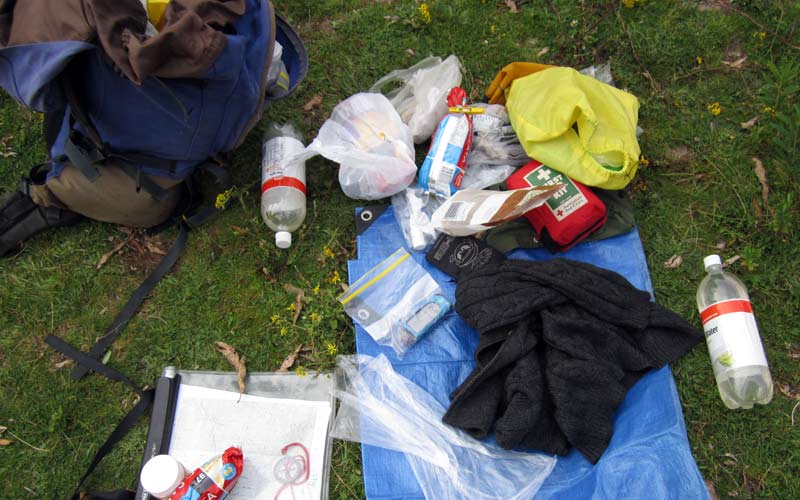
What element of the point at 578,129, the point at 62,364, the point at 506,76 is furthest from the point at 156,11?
the point at 578,129

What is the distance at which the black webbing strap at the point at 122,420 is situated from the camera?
211 centimetres

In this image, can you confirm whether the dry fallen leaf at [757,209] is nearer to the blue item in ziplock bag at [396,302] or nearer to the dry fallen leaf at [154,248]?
the blue item in ziplock bag at [396,302]

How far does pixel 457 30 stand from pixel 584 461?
2.32 meters

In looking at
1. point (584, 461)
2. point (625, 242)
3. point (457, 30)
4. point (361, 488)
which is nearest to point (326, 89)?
point (457, 30)

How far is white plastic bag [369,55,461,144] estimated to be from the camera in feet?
8.95

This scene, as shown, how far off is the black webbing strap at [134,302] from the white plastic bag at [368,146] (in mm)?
744

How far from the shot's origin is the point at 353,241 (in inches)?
105

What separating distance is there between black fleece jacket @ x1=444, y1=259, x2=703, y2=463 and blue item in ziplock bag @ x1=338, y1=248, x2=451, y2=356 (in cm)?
16

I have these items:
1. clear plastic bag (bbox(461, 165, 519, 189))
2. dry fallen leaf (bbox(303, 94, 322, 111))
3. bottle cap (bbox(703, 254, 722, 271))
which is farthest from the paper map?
bottle cap (bbox(703, 254, 722, 271))

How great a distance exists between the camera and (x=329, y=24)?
3.14 metres

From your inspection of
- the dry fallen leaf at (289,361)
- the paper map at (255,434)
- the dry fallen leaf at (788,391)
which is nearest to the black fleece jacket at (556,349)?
the dry fallen leaf at (788,391)

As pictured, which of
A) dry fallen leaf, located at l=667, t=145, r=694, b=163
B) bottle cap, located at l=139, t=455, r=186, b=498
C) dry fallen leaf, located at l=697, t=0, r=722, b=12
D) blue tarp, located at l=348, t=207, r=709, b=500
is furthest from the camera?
dry fallen leaf, located at l=697, t=0, r=722, b=12

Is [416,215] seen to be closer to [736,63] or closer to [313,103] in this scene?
[313,103]

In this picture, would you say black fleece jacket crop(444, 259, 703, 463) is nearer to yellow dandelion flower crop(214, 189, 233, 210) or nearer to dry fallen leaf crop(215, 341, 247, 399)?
dry fallen leaf crop(215, 341, 247, 399)
